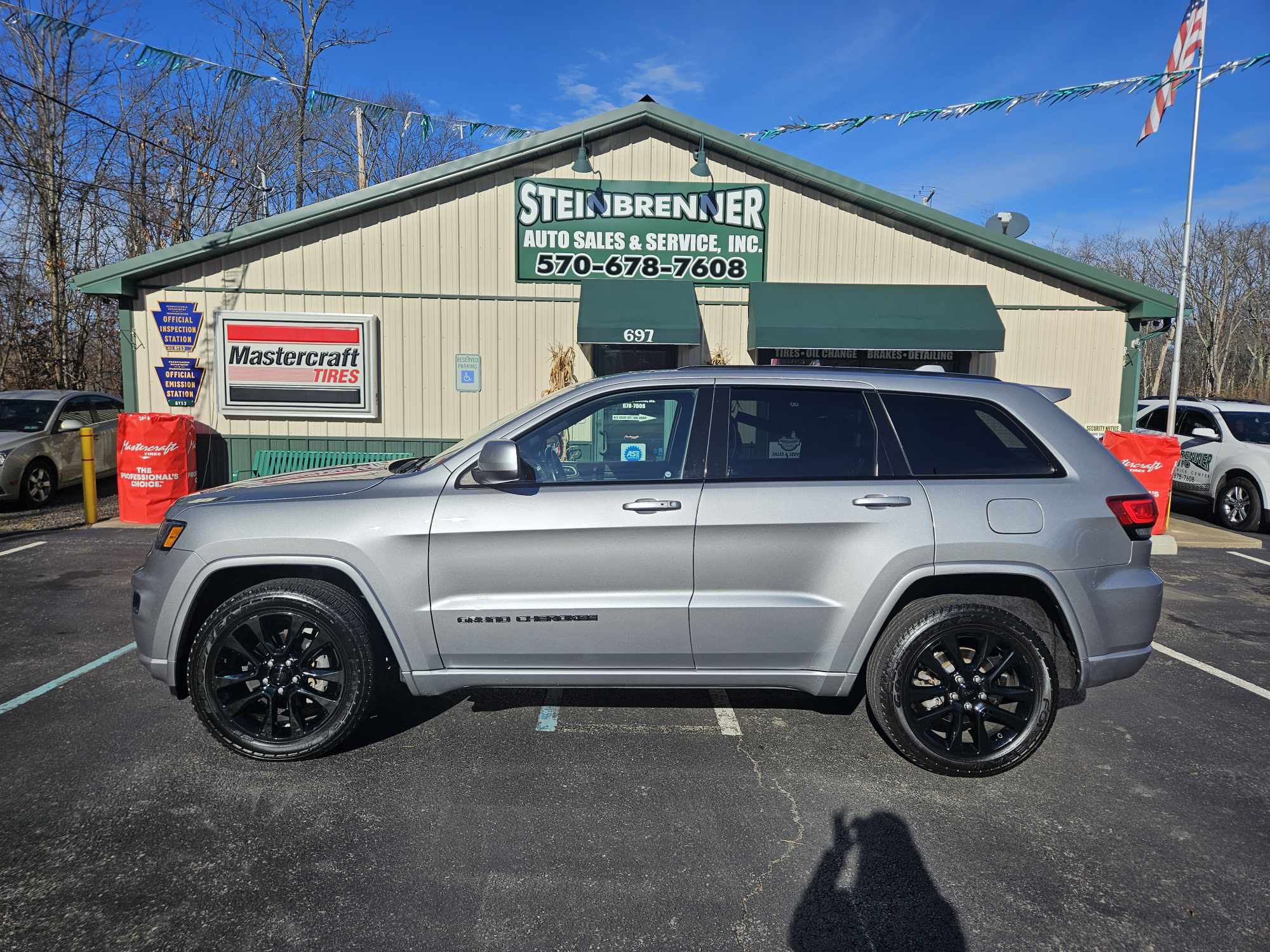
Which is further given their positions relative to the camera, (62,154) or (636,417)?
(62,154)

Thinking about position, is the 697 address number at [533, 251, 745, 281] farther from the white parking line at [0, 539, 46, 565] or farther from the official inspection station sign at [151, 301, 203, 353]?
the white parking line at [0, 539, 46, 565]

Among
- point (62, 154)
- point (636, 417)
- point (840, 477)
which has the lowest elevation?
point (840, 477)

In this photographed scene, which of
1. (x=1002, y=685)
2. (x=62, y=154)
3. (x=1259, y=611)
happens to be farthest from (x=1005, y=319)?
(x=62, y=154)

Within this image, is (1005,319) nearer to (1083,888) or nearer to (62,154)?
(1083,888)

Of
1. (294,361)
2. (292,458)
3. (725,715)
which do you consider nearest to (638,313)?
(294,361)

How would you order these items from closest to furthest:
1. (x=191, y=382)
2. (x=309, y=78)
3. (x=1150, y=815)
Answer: (x=1150, y=815)
(x=191, y=382)
(x=309, y=78)

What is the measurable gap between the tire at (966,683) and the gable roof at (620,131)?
29.4 feet

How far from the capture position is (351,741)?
385cm

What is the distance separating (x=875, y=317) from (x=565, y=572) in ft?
28.3

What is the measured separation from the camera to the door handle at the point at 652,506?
3426 millimetres

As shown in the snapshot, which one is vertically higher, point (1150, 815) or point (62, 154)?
point (62, 154)

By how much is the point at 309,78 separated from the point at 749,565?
85.4ft

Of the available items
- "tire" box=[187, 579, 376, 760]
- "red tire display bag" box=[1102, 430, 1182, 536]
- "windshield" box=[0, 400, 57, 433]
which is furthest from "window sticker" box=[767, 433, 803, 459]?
"windshield" box=[0, 400, 57, 433]

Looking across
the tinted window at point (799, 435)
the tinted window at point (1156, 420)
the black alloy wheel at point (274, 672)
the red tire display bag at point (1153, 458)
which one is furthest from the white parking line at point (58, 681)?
the tinted window at point (1156, 420)
